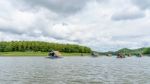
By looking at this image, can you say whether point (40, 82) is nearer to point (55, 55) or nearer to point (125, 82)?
point (125, 82)

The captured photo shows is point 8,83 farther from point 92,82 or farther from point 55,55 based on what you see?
point 55,55

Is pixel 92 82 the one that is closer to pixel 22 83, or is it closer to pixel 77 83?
pixel 77 83

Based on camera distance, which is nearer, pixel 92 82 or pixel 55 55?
pixel 92 82

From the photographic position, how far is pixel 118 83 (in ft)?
131

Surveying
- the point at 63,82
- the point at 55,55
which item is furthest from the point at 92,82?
the point at 55,55

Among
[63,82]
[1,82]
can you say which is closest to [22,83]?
[1,82]

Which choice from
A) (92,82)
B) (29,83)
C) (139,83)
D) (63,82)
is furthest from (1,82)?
(139,83)

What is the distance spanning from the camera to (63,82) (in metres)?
41.1

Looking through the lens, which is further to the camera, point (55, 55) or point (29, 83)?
point (55, 55)

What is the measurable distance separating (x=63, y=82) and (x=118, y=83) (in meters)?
8.08

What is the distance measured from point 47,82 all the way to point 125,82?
1164cm

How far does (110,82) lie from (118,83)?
1.58m

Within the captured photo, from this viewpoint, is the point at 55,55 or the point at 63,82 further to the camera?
the point at 55,55

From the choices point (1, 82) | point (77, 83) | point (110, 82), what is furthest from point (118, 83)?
point (1, 82)
